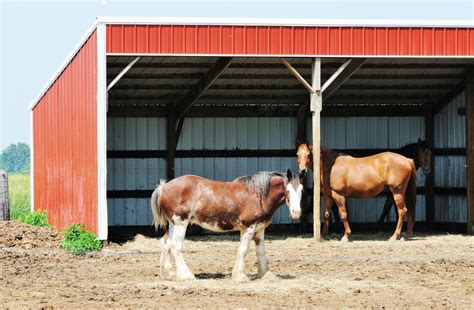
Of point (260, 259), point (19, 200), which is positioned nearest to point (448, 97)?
point (260, 259)

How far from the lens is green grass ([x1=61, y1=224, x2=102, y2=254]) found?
61.1 feet

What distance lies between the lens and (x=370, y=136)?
25.5 meters

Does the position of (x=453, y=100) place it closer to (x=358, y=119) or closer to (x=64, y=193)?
(x=358, y=119)

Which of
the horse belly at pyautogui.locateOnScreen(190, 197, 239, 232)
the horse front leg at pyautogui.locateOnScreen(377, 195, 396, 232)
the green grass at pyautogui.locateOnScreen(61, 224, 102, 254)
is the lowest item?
the green grass at pyautogui.locateOnScreen(61, 224, 102, 254)

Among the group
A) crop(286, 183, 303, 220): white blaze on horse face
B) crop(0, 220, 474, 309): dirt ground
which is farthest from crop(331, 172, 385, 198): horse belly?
crop(286, 183, 303, 220): white blaze on horse face

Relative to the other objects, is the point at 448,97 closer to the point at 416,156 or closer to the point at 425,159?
the point at 416,156

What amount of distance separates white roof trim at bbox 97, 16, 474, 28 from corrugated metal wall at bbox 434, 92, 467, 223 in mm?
3835

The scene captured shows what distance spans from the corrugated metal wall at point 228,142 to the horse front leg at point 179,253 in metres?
10.2

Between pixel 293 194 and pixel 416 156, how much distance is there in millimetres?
10201

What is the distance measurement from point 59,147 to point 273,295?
12.4 m

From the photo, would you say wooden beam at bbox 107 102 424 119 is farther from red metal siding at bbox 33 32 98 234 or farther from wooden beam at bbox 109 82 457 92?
red metal siding at bbox 33 32 98 234

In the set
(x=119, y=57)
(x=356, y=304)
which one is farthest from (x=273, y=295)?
(x=119, y=57)

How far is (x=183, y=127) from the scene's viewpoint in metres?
24.6

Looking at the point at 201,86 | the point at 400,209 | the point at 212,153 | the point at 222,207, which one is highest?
the point at 201,86
